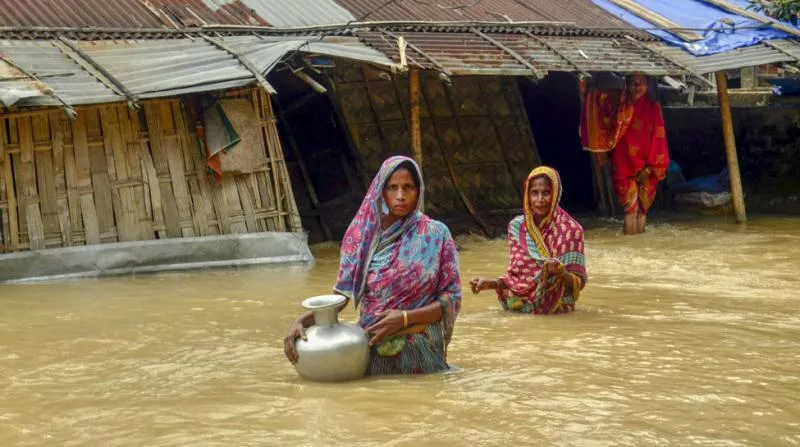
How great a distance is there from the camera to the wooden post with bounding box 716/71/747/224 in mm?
13559

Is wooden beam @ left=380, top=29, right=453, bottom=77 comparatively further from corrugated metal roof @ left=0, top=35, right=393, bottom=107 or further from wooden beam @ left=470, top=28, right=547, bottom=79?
wooden beam @ left=470, top=28, right=547, bottom=79

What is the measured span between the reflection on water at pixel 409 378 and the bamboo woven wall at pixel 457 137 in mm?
3645

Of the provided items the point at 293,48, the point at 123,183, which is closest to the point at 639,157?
the point at 293,48

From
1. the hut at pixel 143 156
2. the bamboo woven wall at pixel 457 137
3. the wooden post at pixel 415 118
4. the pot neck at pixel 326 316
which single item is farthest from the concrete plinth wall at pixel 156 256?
the pot neck at pixel 326 316

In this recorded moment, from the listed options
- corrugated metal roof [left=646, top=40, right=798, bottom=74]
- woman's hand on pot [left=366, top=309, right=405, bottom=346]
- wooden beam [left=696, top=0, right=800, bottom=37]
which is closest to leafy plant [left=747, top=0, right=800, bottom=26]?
wooden beam [left=696, top=0, right=800, bottom=37]

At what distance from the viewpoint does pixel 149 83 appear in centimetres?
923

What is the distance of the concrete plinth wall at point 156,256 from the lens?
9.16 m

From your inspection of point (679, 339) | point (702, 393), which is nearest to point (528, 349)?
point (679, 339)

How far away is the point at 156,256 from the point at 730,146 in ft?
23.9

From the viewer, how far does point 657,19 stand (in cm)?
1409

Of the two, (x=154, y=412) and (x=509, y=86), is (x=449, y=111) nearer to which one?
(x=509, y=86)

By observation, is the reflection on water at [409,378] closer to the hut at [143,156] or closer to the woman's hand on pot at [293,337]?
the woman's hand on pot at [293,337]

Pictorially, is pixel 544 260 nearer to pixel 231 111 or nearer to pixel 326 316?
pixel 326 316

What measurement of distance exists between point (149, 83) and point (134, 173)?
984 mm
